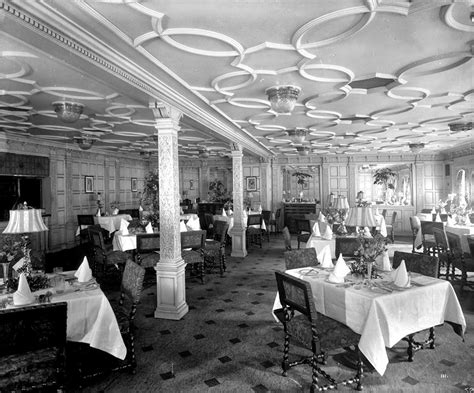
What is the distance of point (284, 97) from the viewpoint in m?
4.04

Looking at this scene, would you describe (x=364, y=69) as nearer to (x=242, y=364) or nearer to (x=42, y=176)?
(x=242, y=364)

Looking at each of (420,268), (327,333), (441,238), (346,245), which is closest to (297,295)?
(327,333)

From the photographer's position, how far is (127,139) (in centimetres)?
916

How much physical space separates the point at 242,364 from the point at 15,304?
205 centimetres

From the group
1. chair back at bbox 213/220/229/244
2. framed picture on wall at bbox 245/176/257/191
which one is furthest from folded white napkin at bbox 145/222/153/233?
framed picture on wall at bbox 245/176/257/191

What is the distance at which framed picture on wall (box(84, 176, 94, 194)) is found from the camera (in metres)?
11.0

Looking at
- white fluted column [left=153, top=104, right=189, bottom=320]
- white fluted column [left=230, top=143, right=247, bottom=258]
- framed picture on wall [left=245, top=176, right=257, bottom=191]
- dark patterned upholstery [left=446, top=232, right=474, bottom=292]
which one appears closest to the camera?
white fluted column [left=153, top=104, right=189, bottom=320]

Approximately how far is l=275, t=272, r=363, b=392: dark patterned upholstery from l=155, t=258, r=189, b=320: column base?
5.80ft

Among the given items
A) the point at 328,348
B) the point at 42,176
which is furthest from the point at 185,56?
the point at 42,176

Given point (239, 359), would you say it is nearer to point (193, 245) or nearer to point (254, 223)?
point (193, 245)

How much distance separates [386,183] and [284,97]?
13079 millimetres

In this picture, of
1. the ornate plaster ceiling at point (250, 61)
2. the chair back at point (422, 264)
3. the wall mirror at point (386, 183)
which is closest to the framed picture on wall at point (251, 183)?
the wall mirror at point (386, 183)

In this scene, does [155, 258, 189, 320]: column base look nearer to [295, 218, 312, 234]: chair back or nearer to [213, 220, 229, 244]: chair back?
[213, 220, 229, 244]: chair back

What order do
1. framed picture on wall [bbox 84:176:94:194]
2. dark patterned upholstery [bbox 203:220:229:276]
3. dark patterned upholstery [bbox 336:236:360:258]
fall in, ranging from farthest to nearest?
framed picture on wall [bbox 84:176:94:194]
dark patterned upholstery [bbox 203:220:229:276]
dark patterned upholstery [bbox 336:236:360:258]
